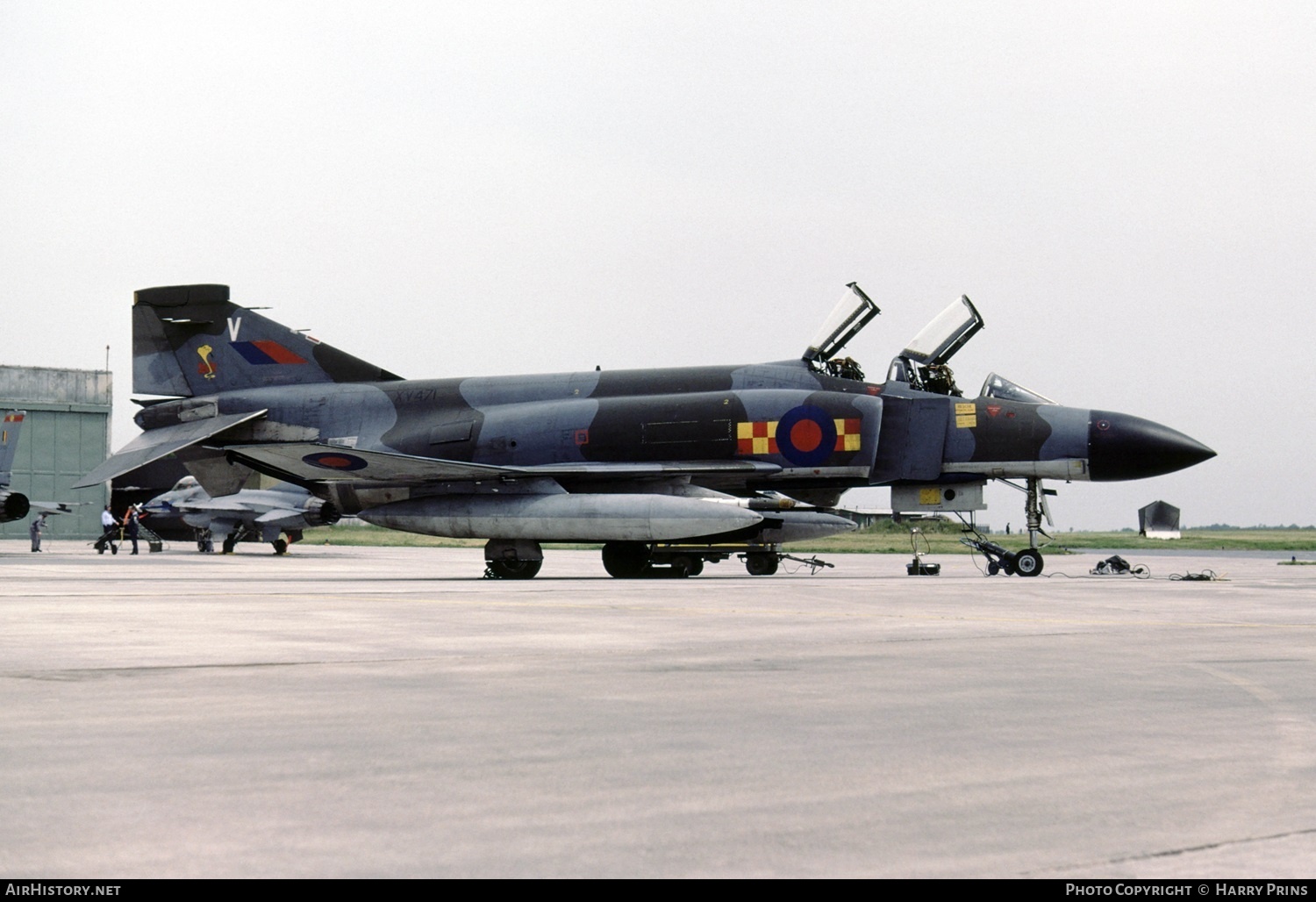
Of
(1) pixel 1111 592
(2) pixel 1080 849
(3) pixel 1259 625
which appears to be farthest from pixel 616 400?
(2) pixel 1080 849

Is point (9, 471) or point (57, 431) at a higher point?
point (57, 431)

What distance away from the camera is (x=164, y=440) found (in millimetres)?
23172

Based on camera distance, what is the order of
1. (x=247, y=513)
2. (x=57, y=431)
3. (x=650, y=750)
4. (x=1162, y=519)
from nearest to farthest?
(x=650, y=750)
(x=247, y=513)
(x=57, y=431)
(x=1162, y=519)

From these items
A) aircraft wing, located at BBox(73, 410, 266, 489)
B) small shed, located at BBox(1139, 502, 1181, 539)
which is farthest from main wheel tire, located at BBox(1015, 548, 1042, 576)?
small shed, located at BBox(1139, 502, 1181, 539)

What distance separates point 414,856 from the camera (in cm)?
313

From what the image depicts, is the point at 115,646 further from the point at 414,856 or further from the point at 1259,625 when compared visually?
the point at 1259,625

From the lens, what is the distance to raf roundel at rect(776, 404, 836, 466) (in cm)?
2098

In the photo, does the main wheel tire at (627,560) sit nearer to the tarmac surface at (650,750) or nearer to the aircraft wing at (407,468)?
the aircraft wing at (407,468)

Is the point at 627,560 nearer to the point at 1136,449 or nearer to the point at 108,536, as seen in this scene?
the point at 1136,449

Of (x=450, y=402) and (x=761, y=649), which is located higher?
(x=450, y=402)

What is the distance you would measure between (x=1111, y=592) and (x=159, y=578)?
13.7m

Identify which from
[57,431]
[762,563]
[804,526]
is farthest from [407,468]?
[57,431]

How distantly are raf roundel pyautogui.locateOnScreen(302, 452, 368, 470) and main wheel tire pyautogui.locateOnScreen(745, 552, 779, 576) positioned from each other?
7.68 meters

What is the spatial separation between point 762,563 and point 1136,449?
7322 millimetres
